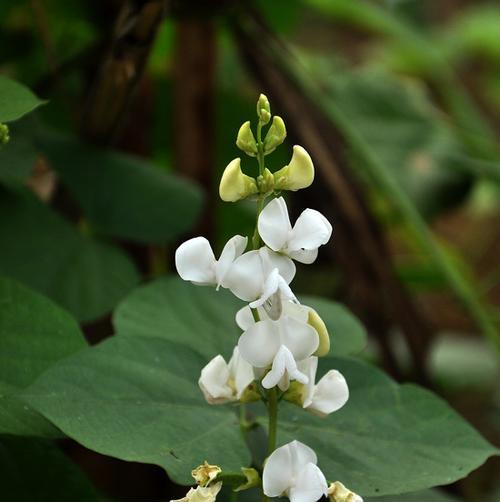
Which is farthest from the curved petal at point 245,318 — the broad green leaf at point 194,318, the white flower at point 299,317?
the broad green leaf at point 194,318

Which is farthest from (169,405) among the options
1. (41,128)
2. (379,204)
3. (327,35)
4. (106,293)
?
(327,35)

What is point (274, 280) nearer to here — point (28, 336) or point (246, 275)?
point (246, 275)

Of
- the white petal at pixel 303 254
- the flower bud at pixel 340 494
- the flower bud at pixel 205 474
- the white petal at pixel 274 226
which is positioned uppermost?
the white petal at pixel 274 226

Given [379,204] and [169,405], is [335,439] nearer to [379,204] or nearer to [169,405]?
[169,405]

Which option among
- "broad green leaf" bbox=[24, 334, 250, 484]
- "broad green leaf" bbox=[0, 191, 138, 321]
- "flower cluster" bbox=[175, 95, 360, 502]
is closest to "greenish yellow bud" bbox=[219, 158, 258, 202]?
"flower cluster" bbox=[175, 95, 360, 502]

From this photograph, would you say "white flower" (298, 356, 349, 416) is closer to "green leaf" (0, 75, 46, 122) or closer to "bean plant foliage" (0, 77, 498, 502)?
"bean plant foliage" (0, 77, 498, 502)

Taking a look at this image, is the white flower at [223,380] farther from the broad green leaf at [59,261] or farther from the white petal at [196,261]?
the broad green leaf at [59,261]

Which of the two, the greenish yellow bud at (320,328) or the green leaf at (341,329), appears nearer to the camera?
the greenish yellow bud at (320,328)
